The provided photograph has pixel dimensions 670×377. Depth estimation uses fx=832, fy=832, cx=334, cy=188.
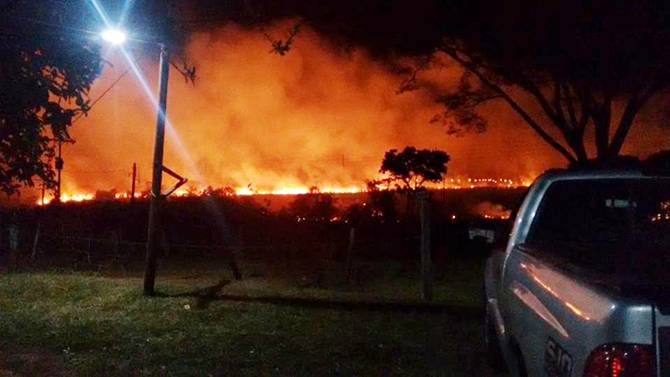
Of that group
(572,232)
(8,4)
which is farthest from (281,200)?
(572,232)

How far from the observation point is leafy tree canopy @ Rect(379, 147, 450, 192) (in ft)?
104

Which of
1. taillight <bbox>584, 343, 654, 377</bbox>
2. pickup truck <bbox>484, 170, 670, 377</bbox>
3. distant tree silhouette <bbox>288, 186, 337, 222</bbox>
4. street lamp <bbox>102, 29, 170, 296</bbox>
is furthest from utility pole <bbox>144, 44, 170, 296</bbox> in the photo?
distant tree silhouette <bbox>288, 186, 337, 222</bbox>

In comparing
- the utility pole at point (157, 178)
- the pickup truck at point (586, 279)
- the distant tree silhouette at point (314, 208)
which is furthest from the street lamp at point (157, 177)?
the distant tree silhouette at point (314, 208)

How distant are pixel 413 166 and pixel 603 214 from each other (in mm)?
26002

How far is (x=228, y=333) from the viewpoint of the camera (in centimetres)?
969

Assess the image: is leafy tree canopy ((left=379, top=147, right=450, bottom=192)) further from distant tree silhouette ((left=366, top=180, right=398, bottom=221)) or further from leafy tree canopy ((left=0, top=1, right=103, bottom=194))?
leafy tree canopy ((left=0, top=1, right=103, bottom=194))

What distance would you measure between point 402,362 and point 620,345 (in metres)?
5.27

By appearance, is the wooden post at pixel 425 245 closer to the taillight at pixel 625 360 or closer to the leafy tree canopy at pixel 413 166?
the taillight at pixel 625 360

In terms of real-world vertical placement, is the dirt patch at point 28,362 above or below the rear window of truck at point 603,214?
below

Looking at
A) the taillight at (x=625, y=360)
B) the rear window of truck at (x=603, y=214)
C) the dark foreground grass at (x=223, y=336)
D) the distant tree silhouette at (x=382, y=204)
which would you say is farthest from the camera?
the distant tree silhouette at (x=382, y=204)

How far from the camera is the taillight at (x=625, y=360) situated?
3012mm

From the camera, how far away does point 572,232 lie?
6.08m

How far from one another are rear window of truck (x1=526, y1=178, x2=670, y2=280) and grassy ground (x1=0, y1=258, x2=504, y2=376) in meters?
2.26

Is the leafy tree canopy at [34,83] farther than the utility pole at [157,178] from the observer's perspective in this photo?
No
